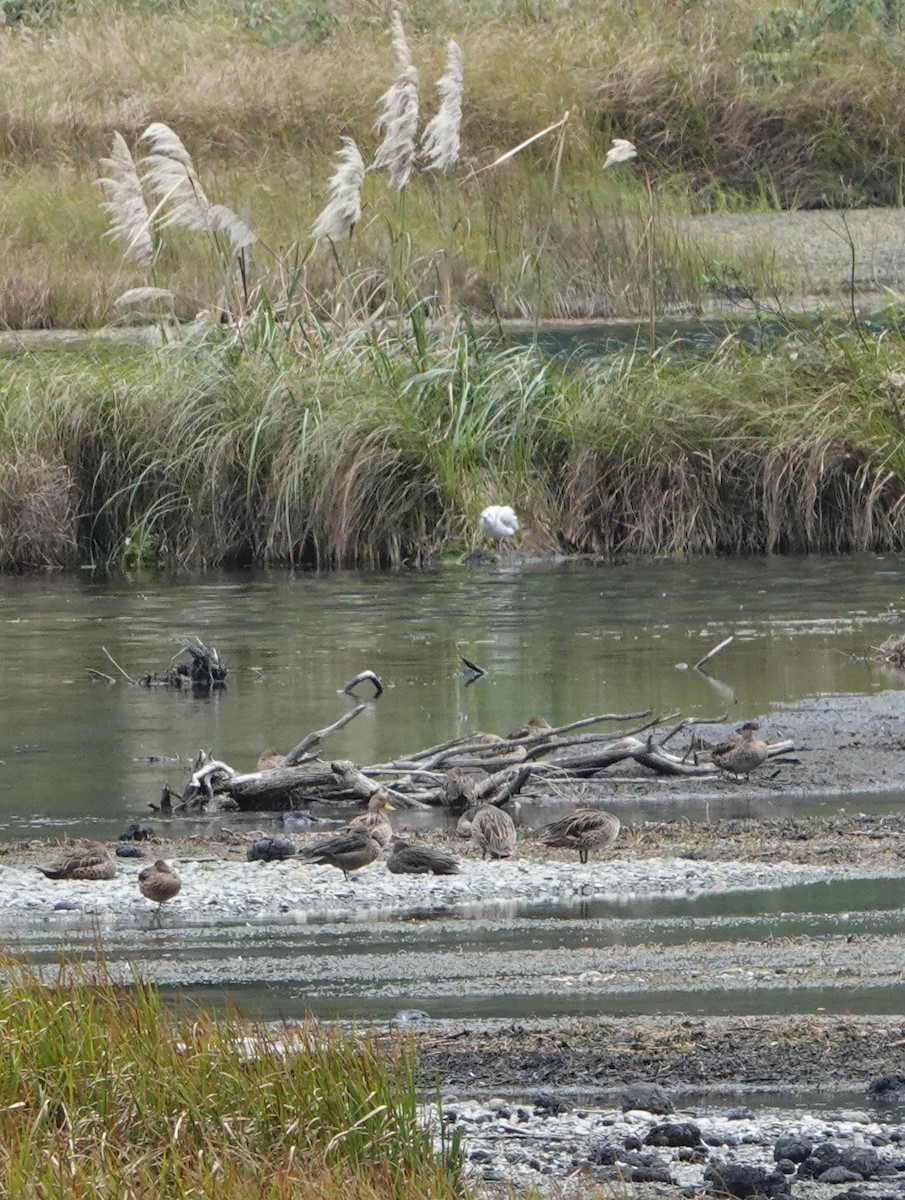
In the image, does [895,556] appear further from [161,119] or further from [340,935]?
[161,119]

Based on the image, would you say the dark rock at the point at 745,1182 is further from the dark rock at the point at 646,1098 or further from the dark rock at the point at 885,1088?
the dark rock at the point at 885,1088

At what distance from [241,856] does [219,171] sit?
23625 millimetres

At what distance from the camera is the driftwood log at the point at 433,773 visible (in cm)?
932

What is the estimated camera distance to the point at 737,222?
29.0 m

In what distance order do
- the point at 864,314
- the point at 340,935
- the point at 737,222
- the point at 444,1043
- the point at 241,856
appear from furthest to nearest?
1. the point at 737,222
2. the point at 864,314
3. the point at 241,856
4. the point at 340,935
5. the point at 444,1043

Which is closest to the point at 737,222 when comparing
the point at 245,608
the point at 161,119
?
the point at 161,119

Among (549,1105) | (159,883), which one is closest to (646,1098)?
(549,1105)

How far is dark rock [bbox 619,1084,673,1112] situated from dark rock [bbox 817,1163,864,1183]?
592 millimetres

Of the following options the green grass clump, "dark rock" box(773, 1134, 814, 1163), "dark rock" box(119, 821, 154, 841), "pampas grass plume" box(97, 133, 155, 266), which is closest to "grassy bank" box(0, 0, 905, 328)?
"pampas grass plume" box(97, 133, 155, 266)

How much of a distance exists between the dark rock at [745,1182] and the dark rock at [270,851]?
3.81 m

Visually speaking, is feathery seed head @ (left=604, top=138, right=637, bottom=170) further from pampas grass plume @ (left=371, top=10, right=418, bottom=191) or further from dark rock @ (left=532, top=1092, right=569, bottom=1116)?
dark rock @ (left=532, top=1092, right=569, bottom=1116)

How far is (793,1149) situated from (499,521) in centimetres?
1275

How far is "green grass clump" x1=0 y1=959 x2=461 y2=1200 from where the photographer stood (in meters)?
4.19

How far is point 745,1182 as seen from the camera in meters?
4.55
